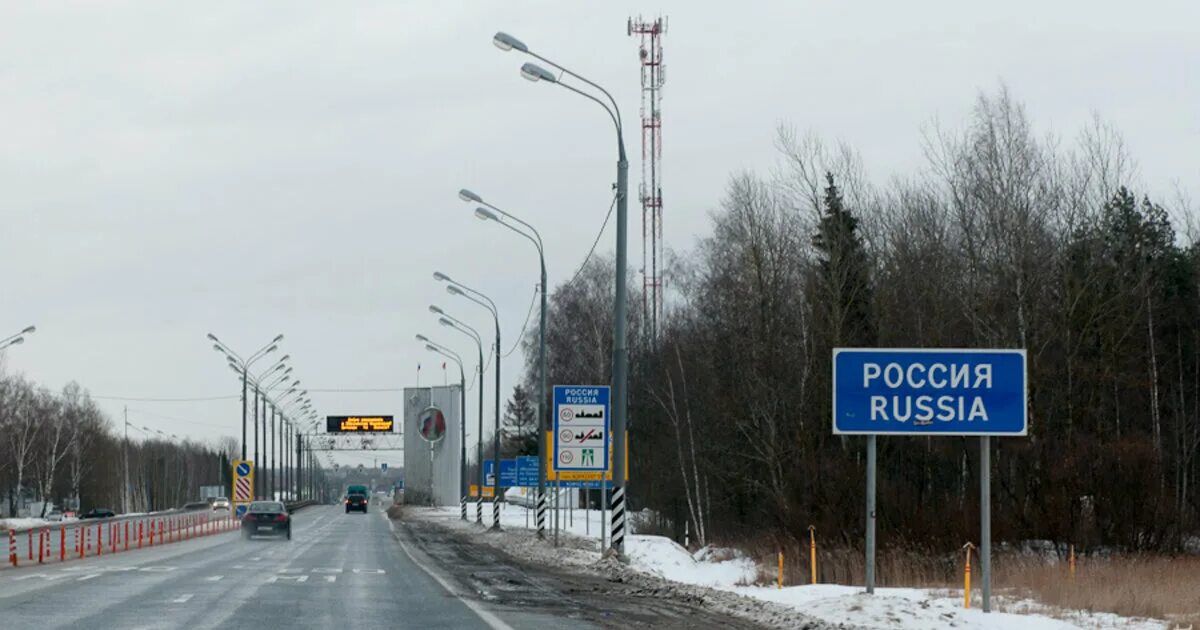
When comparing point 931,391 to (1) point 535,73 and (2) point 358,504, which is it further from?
(2) point 358,504

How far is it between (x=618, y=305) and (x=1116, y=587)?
12.8 m

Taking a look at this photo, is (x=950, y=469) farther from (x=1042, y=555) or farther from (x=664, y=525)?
(x=664, y=525)

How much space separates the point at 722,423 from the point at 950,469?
369 inches

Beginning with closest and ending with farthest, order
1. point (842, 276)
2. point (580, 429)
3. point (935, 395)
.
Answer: point (935, 395)
point (580, 429)
point (842, 276)

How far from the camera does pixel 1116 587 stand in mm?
24344

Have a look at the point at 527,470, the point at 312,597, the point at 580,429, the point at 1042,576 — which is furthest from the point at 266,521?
the point at 1042,576

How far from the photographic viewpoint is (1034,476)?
43969 millimetres

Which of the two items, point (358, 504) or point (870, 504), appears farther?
point (358, 504)

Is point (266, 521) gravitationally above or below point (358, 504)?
above

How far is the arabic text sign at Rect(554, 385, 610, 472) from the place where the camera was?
37.6 m

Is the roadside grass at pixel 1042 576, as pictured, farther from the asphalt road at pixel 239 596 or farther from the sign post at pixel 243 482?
the sign post at pixel 243 482

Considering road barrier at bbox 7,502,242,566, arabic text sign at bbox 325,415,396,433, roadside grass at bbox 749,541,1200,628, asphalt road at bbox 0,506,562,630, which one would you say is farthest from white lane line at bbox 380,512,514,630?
arabic text sign at bbox 325,415,396,433

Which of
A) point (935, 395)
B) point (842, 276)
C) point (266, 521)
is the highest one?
point (842, 276)

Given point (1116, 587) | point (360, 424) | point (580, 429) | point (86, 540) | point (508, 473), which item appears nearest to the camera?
point (1116, 587)
